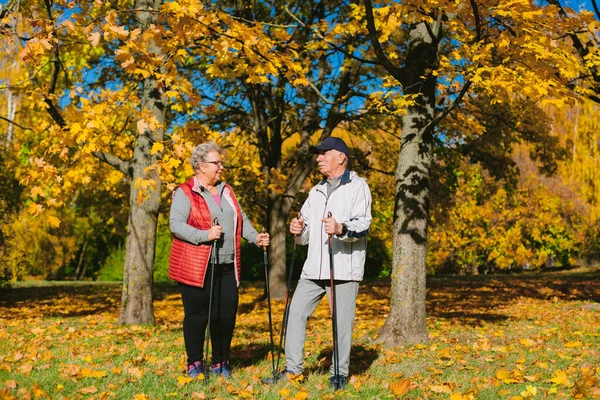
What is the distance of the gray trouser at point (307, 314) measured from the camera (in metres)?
4.42

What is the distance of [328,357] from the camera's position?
5695mm

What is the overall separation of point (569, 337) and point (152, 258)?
541 centimetres

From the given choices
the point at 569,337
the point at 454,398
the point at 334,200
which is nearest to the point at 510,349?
the point at 569,337

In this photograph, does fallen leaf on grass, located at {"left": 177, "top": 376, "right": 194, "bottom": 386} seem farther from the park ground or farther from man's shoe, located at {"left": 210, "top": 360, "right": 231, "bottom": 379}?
man's shoe, located at {"left": 210, "top": 360, "right": 231, "bottom": 379}

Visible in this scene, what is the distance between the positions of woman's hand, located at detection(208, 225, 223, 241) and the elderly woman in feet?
0.20

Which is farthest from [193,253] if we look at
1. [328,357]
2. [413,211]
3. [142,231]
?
[142,231]

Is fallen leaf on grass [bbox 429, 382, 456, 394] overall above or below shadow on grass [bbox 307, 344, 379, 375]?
above

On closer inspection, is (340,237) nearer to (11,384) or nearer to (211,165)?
(211,165)

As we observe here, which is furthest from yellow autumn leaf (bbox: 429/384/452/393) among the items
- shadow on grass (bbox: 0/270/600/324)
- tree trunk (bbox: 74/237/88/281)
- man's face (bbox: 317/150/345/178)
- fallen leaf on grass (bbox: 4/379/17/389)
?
tree trunk (bbox: 74/237/88/281)

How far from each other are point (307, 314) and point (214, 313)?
30.5 inches

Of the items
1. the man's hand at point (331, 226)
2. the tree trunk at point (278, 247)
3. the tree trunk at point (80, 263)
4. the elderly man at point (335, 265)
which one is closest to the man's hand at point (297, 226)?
the elderly man at point (335, 265)

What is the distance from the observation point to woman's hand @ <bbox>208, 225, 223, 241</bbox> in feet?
14.4

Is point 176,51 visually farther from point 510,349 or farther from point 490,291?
point 490,291

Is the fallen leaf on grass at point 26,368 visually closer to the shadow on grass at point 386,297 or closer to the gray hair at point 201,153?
the gray hair at point 201,153
